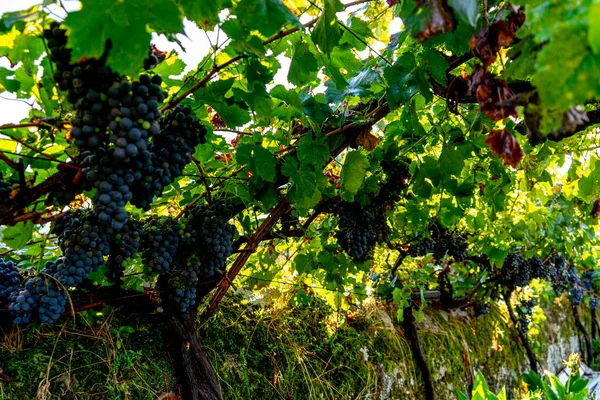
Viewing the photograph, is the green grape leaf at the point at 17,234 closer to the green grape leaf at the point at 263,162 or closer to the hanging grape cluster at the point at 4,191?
the hanging grape cluster at the point at 4,191

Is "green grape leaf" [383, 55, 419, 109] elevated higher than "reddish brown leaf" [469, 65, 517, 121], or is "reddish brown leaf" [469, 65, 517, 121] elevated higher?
"green grape leaf" [383, 55, 419, 109]

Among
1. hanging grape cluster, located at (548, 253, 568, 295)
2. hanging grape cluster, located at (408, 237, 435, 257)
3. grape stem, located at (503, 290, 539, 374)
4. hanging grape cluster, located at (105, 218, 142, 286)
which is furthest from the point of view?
grape stem, located at (503, 290, 539, 374)

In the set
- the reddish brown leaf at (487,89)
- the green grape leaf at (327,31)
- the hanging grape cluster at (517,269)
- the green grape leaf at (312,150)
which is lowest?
the hanging grape cluster at (517,269)

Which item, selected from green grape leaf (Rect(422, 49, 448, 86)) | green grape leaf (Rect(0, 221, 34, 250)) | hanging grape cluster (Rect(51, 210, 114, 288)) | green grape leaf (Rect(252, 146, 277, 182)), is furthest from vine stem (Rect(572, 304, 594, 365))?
green grape leaf (Rect(0, 221, 34, 250))

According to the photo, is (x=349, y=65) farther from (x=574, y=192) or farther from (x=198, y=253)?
(x=574, y=192)

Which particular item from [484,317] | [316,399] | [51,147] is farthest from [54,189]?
[484,317]

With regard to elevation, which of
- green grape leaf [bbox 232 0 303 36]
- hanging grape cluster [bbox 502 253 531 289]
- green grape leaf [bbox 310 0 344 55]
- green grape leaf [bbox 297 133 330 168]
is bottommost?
hanging grape cluster [bbox 502 253 531 289]

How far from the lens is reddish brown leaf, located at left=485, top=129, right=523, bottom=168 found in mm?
693

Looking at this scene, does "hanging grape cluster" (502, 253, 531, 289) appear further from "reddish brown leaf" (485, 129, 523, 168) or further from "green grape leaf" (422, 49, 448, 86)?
"reddish brown leaf" (485, 129, 523, 168)

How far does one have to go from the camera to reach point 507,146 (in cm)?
70

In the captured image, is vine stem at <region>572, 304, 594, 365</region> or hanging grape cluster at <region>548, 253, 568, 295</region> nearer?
hanging grape cluster at <region>548, 253, 568, 295</region>

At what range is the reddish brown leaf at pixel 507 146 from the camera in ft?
2.27

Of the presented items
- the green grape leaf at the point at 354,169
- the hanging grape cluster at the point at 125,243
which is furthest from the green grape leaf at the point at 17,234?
the green grape leaf at the point at 354,169

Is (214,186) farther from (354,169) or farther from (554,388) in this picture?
(554,388)
